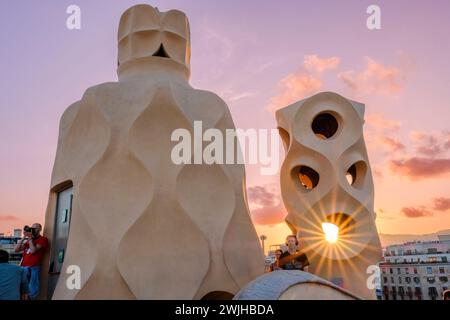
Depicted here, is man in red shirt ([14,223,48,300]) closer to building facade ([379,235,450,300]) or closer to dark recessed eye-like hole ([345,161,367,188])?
dark recessed eye-like hole ([345,161,367,188])

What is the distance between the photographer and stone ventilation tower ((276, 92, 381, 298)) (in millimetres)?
12062

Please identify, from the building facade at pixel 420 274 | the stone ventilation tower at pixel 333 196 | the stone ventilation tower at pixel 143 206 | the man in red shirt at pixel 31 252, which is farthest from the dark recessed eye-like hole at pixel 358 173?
the building facade at pixel 420 274

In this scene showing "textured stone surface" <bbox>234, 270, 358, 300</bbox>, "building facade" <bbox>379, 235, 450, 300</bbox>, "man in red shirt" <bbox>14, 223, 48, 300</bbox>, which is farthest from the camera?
"building facade" <bbox>379, 235, 450, 300</bbox>

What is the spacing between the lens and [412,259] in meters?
54.9

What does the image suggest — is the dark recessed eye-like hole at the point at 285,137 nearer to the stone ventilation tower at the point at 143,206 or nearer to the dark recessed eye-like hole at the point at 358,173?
the dark recessed eye-like hole at the point at 358,173

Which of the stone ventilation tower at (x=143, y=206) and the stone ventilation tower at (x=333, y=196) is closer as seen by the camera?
the stone ventilation tower at (x=143, y=206)

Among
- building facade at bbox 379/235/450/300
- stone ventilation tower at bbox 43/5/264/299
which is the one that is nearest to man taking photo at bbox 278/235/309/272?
stone ventilation tower at bbox 43/5/264/299

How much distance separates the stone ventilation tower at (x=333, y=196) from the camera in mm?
12062

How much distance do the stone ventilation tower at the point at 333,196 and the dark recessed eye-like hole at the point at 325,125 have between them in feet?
1.01

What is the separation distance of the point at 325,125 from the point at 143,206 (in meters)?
9.12

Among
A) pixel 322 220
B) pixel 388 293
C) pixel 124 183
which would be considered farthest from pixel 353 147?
pixel 388 293

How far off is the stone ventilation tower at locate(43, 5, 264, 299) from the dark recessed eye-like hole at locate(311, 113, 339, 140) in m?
6.25

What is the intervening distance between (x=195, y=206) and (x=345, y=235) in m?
7.14
